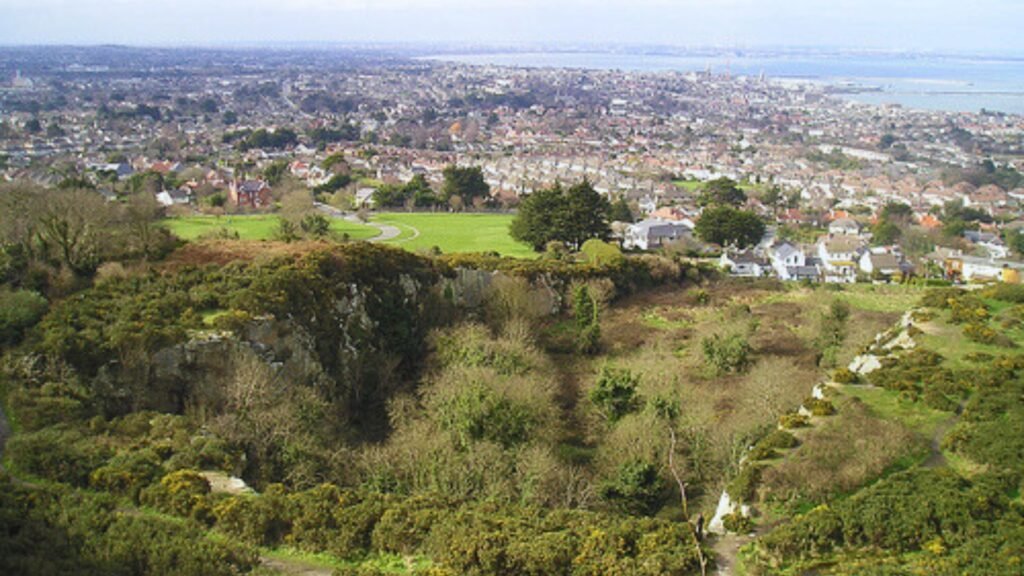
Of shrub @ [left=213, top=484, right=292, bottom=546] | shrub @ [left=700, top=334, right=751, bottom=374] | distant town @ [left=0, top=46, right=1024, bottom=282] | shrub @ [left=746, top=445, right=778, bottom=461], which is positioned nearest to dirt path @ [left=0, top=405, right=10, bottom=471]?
shrub @ [left=213, top=484, right=292, bottom=546]

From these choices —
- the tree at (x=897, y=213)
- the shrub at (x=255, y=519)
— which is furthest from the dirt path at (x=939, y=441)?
the tree at (x=897, y=213)

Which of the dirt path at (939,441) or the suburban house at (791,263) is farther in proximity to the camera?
the suburban house at (791,263)

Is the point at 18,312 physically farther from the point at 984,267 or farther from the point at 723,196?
the point at 723,196

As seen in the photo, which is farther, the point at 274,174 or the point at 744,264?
the point at 274,174

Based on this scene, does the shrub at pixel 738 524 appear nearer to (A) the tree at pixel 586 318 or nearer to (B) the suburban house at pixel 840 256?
(A) the tree at pixel 586 318

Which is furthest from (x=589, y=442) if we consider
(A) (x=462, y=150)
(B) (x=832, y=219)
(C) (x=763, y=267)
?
(A) (x=462, y=150)

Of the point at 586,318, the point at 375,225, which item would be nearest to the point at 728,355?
the point at 586,318
